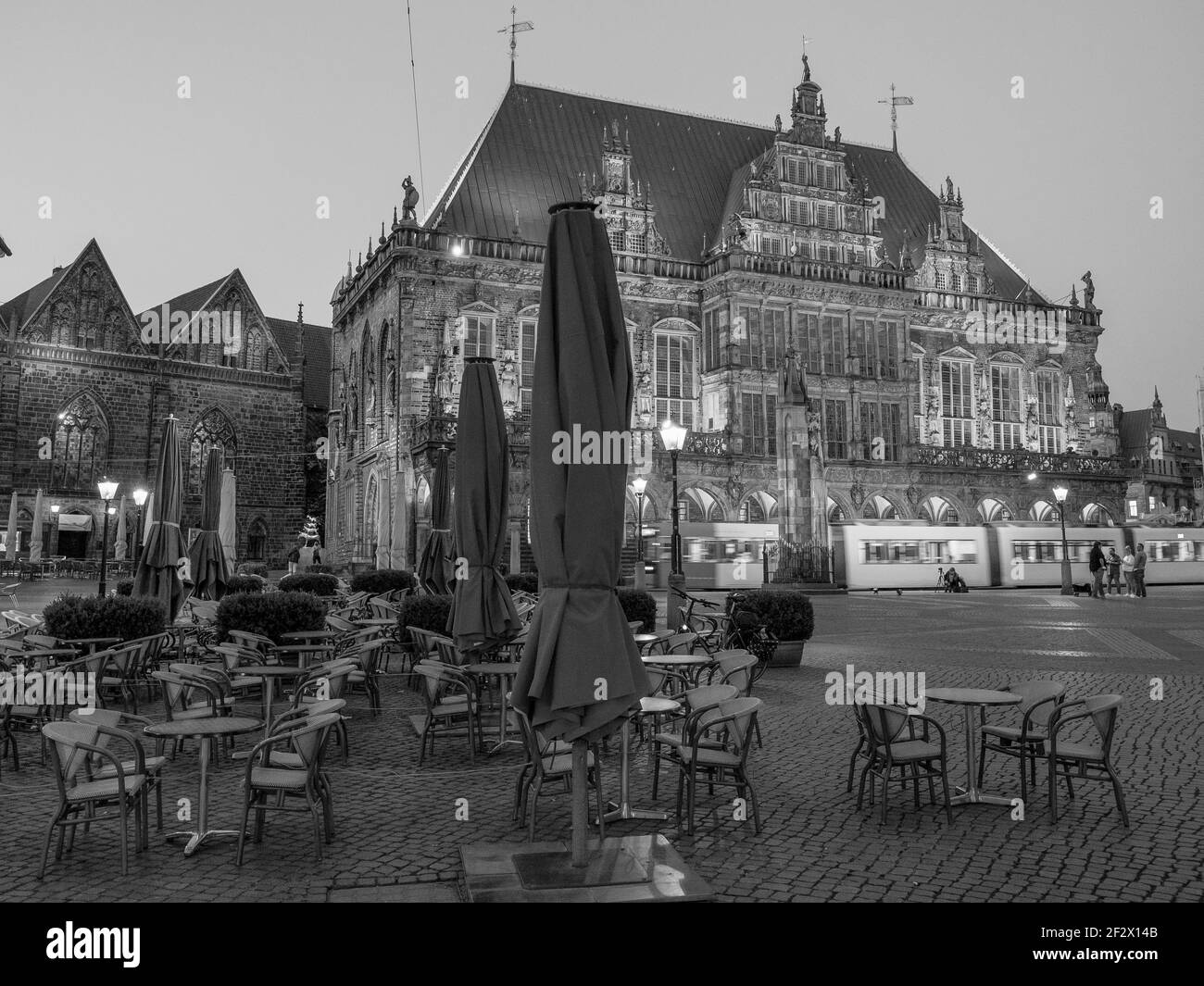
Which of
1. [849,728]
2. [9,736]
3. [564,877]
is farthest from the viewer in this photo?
[849,728]

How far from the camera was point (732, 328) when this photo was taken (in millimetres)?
41750

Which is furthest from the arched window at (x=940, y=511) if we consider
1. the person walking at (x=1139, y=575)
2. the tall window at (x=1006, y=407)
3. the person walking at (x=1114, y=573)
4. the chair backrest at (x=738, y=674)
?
the chair backrest at (x=738, y=674)

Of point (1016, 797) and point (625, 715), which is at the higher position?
point (625, 715)

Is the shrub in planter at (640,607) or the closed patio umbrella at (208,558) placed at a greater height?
the closed patio umbrella at (208,558)

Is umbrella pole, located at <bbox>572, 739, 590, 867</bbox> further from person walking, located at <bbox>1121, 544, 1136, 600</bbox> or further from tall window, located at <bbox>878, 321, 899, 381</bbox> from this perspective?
tall window, located at <bbox>878, 321, 899, 381</bbox>

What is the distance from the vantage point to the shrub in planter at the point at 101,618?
35.9 feet

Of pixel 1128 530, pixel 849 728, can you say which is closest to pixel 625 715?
pixel 849 728

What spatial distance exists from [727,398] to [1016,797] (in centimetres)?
3525

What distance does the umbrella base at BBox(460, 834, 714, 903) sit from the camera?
4.72 m

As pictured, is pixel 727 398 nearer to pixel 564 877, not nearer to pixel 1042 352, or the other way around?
pixel 1042 352

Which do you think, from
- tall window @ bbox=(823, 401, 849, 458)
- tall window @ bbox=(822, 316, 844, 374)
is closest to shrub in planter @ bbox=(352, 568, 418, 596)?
tall window @ bbox=(823, 401, 849, 458)

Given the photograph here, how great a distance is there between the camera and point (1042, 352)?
5012 centimetres

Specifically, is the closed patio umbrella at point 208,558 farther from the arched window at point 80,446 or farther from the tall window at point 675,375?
the arched window at point 80,446

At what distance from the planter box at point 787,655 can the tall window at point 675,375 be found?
1133 inches
